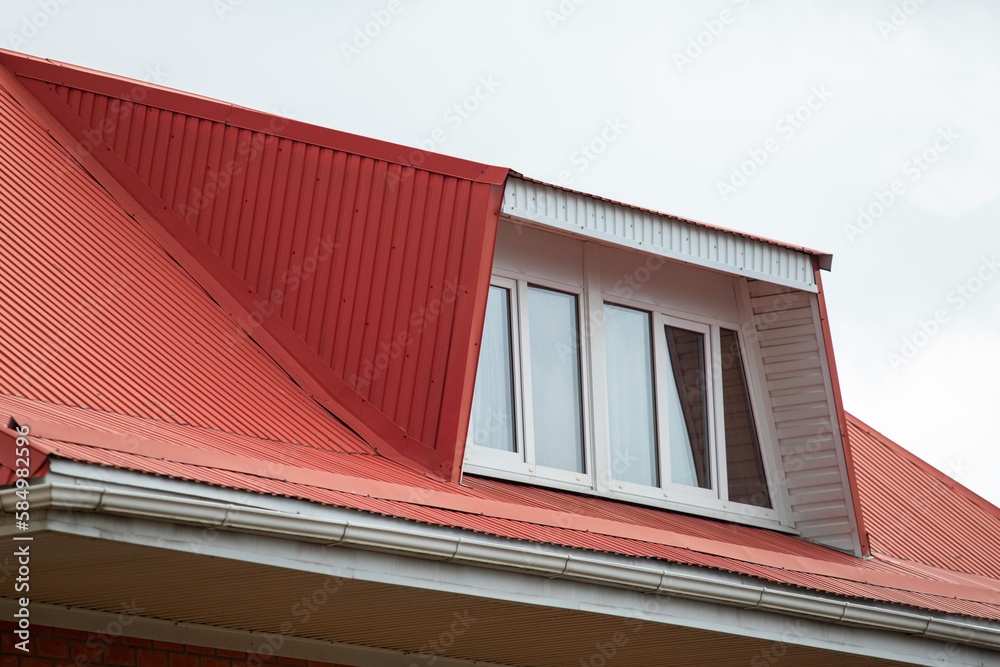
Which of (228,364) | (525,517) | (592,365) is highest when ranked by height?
(592,365)

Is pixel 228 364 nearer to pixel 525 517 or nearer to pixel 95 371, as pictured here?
pixel 95 371

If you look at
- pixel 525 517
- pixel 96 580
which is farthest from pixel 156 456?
pixel 525 517

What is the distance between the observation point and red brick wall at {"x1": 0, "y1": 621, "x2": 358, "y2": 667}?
459 centimetres

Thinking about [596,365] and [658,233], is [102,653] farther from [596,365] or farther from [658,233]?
[658,233]

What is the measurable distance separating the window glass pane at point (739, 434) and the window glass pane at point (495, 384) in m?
1.85

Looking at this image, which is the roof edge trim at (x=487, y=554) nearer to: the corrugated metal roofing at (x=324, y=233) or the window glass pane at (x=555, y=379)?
the corrugated metal roofing at (x=324, y=233)

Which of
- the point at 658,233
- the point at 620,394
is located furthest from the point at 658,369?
the point at 658,233

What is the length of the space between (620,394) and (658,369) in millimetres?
364

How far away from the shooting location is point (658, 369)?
7.94 metres

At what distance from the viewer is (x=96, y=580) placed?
449cm

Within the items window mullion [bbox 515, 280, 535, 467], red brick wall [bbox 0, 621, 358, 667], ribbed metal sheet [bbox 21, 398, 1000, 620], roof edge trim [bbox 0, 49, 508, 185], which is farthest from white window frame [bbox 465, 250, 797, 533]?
red brick wall [bbox 0, 621, 358, 667]

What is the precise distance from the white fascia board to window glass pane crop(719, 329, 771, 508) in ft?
5.74

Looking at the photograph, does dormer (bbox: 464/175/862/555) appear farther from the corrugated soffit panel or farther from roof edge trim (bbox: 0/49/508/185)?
the corrugated soffit panel

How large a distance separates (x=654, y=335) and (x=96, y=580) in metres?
4.49
